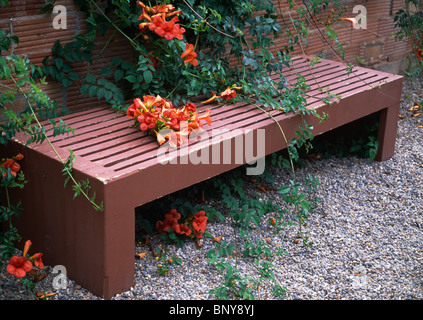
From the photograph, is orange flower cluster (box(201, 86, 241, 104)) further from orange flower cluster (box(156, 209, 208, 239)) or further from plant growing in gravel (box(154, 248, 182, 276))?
plant growing in gravel (box(154, 248, 182, 276))

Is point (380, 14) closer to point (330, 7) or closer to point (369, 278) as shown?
point (330, 7)

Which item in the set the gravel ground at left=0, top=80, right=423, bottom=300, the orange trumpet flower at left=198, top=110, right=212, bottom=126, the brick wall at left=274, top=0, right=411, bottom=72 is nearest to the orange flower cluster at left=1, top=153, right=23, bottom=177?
the gravel ground at left=0, top=80, right=423, bottom=300

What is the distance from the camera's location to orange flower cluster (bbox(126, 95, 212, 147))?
9.71ft

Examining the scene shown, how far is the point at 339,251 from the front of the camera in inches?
130

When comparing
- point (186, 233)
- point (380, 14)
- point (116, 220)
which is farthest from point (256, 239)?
point (380, 14)

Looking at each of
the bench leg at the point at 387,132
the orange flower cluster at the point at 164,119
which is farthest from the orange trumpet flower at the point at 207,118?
the bench leg at the point at 387,132

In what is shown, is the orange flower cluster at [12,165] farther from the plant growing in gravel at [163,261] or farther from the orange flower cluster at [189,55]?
the orange flower cluster at [189,55]

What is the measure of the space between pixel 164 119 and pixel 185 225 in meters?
0.57

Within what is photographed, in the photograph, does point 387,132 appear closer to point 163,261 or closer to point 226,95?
point 226,95

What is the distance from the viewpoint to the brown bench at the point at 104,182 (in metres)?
2.67

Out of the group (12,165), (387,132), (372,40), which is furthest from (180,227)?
(372,40)

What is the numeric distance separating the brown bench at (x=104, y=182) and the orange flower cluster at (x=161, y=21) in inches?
18.2

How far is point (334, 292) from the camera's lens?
2.96 m

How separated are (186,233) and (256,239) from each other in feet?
1.21
